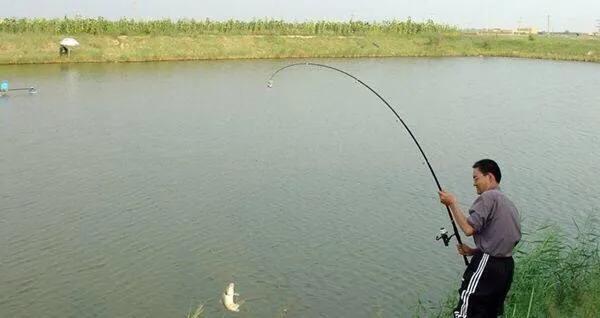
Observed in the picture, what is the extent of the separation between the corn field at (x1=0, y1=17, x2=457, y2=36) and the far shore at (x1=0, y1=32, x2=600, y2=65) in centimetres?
124

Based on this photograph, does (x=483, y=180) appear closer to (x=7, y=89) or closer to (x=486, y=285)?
(x=486, y=285)

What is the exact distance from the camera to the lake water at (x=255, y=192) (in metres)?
7.38

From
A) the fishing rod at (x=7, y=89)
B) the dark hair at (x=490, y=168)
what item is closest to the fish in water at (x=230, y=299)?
the dark hair at (x=490, y=168)

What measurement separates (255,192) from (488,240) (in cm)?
709

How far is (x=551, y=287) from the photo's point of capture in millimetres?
5973

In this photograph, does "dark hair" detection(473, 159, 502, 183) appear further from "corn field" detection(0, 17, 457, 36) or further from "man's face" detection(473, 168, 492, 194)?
"corn field" detection(0, 17, 457, 36)

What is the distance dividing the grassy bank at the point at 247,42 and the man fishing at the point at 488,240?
3100 cm

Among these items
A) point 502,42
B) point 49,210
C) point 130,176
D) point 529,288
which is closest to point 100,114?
point 130,176

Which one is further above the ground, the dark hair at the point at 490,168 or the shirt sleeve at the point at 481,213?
the dark hair at the point at 490,168

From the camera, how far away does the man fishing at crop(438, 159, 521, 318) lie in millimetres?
4273

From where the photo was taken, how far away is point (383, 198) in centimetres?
1089

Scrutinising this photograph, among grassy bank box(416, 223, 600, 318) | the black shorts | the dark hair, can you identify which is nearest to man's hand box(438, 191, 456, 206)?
the dark hair

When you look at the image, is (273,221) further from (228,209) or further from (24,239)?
(24,239)

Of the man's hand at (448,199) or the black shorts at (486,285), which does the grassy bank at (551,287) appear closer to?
the black shorts at (486,285)
